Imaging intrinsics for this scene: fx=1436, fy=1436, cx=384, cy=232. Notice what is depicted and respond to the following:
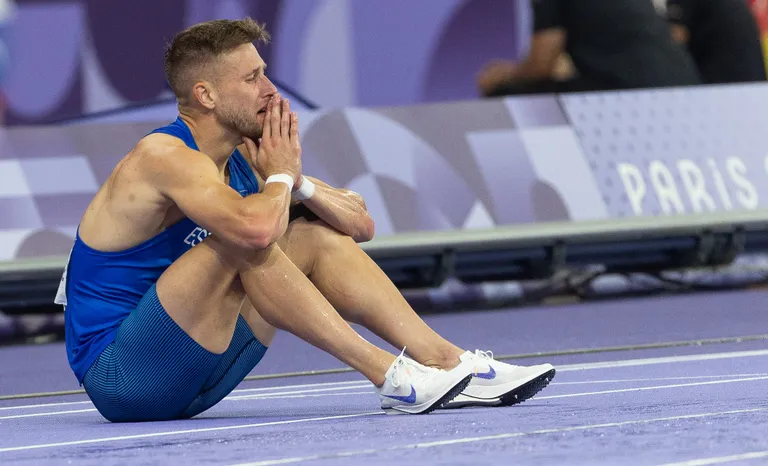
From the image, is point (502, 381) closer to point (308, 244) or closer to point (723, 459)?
point (308, 244)

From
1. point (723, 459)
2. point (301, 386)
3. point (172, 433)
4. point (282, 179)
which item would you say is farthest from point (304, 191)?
point (723, 459)

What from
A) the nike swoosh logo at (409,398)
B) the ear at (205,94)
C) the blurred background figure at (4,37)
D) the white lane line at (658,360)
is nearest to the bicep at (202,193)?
the ear at (205,94)

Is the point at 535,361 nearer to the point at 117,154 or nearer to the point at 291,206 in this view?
the point at 291,206

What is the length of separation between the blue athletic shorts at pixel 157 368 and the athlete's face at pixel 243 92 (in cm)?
58

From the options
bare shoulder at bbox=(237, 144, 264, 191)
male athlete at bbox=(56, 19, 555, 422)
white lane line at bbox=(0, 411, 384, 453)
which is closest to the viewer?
white lane line at bbox=(0, 411, 384, 453)

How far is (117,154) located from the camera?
8.21 metres

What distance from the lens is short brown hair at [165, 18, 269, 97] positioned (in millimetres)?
4250

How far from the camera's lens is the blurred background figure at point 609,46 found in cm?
988

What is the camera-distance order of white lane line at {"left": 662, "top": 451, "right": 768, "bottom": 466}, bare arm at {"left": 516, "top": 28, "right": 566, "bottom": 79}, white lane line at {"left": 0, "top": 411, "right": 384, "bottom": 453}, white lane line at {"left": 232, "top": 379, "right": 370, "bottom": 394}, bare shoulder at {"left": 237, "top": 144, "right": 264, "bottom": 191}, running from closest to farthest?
white lane line at {"left": 662, "top": 451, "right": 768, "bottom": 466} → white lane line at {"left": 0, "top": 411, "right": 384, "bottom": 453} → bare shoulder at {"left": 237, "top": 144, "right": 264, "bottom": 191} → white lane line at {"left": 232, "top": 379, "right": 370, "bottom": 394} → bare arm at {"left": 516, "top": 28, "right": 566, "bottom": 79}

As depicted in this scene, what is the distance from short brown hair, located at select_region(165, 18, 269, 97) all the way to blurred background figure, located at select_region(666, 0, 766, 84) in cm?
688

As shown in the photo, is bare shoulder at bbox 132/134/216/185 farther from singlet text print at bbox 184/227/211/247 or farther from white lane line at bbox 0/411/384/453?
white lane line at bbox 0/411/384/453

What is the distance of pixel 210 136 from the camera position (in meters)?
4.30

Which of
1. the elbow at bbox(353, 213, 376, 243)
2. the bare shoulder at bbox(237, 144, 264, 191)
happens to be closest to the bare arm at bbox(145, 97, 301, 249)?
the bare shoulder at bbox(237, 144, 264, 191)

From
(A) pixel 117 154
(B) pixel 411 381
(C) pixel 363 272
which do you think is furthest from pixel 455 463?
(A) pixel 117 154
